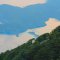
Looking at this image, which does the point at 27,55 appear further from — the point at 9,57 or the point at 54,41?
the point at 9,57

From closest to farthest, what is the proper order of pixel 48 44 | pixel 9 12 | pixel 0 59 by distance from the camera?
pixel 48 44
pixel 0 59
pixel 9 12

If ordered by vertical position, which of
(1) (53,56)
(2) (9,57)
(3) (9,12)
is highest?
(3) (9,12)

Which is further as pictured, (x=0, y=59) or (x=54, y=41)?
(x=0, y=59)

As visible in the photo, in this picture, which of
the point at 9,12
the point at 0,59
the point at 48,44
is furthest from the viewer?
the point at 9,12

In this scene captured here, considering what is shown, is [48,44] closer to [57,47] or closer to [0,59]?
[57,47]

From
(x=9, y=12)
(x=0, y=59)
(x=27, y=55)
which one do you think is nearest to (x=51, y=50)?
(x=27, y=55)

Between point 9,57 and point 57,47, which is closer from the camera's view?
point 57,47

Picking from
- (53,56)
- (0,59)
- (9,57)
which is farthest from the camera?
(0,59)

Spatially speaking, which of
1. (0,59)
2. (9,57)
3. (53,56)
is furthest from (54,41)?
(0,59)

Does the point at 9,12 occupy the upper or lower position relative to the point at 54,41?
upper
